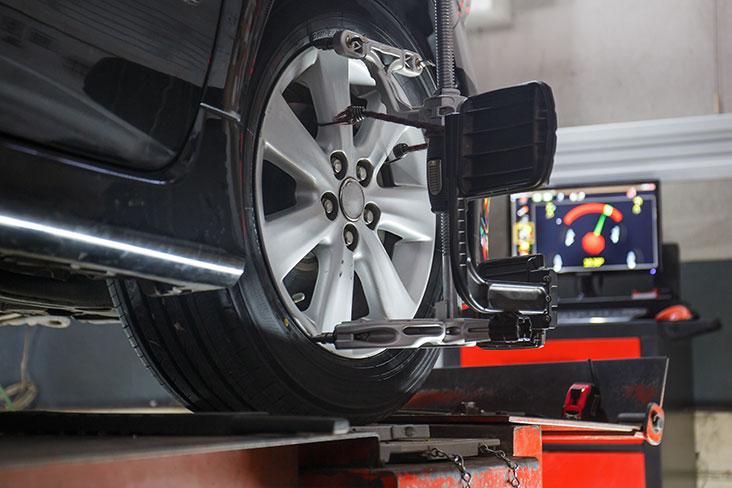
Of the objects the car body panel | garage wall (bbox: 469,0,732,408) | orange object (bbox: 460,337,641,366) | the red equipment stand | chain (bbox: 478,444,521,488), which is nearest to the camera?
the car body panel

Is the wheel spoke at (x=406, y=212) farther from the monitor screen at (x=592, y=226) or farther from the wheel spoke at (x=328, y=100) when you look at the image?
the monitor screen at (x=592, y=226)

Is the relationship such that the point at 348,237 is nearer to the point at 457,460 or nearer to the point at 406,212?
the point at 406,212

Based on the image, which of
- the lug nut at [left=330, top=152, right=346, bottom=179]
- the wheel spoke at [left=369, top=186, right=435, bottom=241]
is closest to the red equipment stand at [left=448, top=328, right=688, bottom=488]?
the wheel spoke at [left=369, top=186, right=435, bottom=241]

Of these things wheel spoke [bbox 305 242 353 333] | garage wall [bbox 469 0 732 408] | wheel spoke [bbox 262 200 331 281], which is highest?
garage wall [bbox 469 0 732 408]

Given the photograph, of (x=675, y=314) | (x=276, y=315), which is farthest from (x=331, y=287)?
(x=675, y=314)

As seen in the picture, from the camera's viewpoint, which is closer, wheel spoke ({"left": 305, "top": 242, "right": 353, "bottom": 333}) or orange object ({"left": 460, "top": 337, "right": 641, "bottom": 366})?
wheel spoke ({"left": 305, "top": 242, "right": 353, "bottom": 333})

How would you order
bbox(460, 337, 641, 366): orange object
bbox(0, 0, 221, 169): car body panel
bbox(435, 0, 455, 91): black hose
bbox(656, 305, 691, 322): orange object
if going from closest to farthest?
bbox(0, 0, 221, 169): car body panel
bbox(435, 0, 455, 91): black hose
bbox(460, 337, 641, 366): orange object
bbox(656, 305, 691, 322): orange object

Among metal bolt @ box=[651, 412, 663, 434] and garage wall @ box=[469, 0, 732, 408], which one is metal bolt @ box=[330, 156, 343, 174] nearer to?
metal bolt @ box=[651, 412, 663, 434]

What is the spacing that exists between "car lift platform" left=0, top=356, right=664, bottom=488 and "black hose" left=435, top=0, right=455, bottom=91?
0.61 meters

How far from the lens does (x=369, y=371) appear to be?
1520 mm

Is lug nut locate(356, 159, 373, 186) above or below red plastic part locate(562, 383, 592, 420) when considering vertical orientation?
above

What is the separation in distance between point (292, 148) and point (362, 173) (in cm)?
22

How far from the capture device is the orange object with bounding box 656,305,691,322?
398 centimetres

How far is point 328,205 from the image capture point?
1.50m
